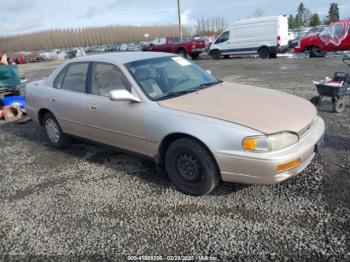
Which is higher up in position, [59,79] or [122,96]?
[59,79]

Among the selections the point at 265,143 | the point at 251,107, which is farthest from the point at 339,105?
the point at 265,143

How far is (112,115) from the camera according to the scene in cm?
406

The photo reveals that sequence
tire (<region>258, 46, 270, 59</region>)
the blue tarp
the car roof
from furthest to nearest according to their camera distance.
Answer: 1. tire (<region>258, 46, 270, 59</region>)
2. the blue tarp
3. the car roof

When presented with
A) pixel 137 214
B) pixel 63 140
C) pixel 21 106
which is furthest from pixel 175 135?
pixel 21 106

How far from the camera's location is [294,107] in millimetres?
3602

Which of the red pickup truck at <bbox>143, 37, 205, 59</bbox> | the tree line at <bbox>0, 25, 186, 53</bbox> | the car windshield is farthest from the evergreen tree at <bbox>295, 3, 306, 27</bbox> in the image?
the car windshield

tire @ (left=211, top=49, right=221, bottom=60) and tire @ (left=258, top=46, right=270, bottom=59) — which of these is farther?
tire @ (left=211, top=49, right=221, bottom=60)

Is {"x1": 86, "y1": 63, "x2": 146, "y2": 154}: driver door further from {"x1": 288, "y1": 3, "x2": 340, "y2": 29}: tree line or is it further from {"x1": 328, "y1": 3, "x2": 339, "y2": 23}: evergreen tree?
{"x1": 328, "y1": 3, "x2": 339, "y2": 23}: evergreen tree

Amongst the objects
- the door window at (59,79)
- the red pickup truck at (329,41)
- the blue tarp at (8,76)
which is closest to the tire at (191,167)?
the door window at (59,79)

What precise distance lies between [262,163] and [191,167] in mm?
792

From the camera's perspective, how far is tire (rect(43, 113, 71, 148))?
5.20 meters

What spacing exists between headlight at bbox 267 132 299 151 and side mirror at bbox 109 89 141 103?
159cm

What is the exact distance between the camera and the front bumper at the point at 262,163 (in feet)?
9.78

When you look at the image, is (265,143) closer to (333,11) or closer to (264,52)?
(264,52)
